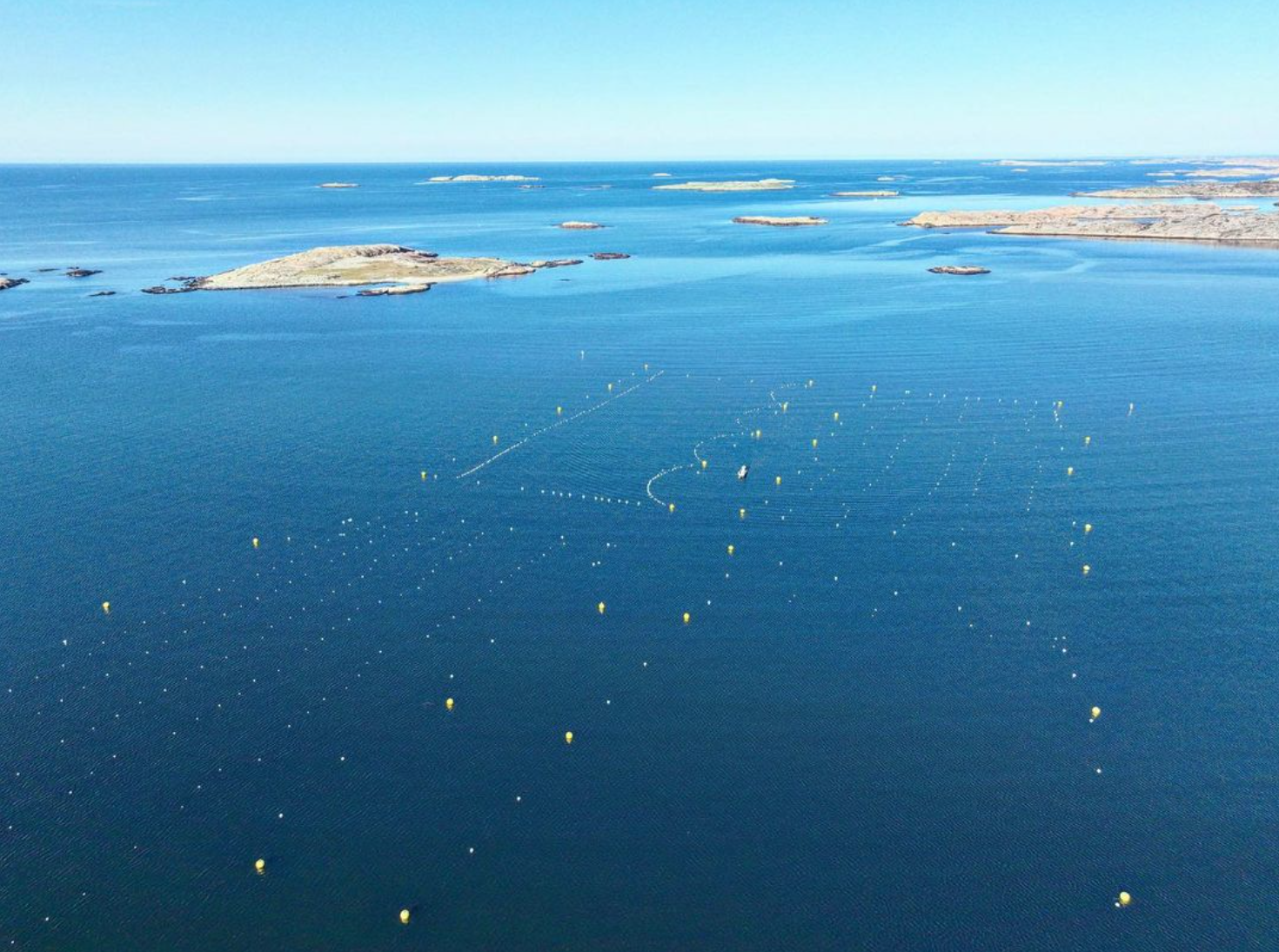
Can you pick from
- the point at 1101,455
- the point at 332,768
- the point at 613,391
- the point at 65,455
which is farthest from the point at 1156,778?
the point at 65,455

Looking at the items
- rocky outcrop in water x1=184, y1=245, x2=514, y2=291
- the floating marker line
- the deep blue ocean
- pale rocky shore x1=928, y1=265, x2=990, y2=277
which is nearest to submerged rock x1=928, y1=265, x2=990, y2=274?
pale rocky shore x1=928, y1=265, x2=990, y2=277

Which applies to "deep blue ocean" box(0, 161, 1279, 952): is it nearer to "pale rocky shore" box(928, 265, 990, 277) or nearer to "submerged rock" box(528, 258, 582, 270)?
"pale rocky shore" box(928, 265, 990, 277)

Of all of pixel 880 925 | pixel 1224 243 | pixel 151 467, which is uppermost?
pixel 1224 243

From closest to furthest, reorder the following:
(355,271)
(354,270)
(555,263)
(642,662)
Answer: (642,662) → (355,271) → (354,270) → (555,263)

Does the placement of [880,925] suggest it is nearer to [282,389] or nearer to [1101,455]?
[1101,455]

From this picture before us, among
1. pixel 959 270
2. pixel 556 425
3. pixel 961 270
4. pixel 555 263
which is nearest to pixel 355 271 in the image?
pixel 555 263

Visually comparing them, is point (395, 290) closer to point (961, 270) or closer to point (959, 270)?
point (959, 270)
